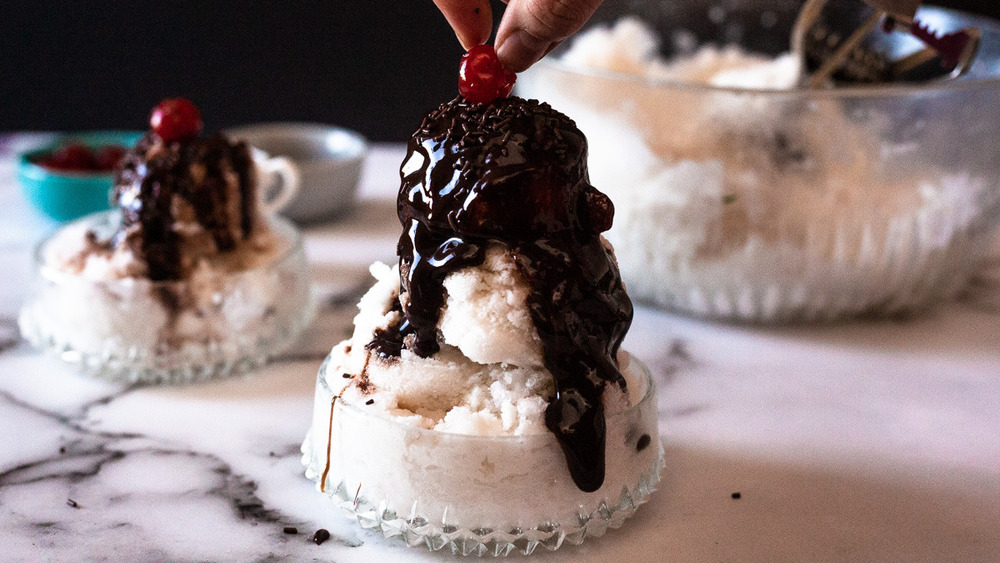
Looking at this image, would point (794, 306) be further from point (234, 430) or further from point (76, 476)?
point (76, 476)

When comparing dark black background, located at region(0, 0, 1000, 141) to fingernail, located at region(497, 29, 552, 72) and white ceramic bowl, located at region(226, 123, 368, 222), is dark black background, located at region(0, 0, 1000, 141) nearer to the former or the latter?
white ceramic bowl, located at region(226, 123, 368, 222)

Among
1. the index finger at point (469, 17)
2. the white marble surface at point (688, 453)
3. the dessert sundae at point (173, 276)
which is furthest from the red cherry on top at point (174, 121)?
the index finger at point (469, 17)

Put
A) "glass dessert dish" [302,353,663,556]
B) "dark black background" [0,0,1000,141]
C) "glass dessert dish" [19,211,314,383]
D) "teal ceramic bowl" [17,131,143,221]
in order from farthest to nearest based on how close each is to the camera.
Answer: "dark black background" [0,0,1000,141]
"teal ceramic bowl" [17,131,143,221]
"glass dessert dish" [19,211,314,383]
"glass dessert dish" [302,353,663,556]

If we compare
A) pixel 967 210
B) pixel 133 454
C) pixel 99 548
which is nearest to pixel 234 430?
pixel 133 454

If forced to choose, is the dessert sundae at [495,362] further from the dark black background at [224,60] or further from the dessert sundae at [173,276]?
the dark black background at [224,60]

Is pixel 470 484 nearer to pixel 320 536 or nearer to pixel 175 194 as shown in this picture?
pixel 320 536

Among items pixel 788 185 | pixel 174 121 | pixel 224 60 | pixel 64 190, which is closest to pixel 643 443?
pixel 788 185

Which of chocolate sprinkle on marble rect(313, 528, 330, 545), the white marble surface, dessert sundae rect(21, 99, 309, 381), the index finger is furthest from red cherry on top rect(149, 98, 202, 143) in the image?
chocolate sprinkle on marble rect(313, 528, 330, 545)
